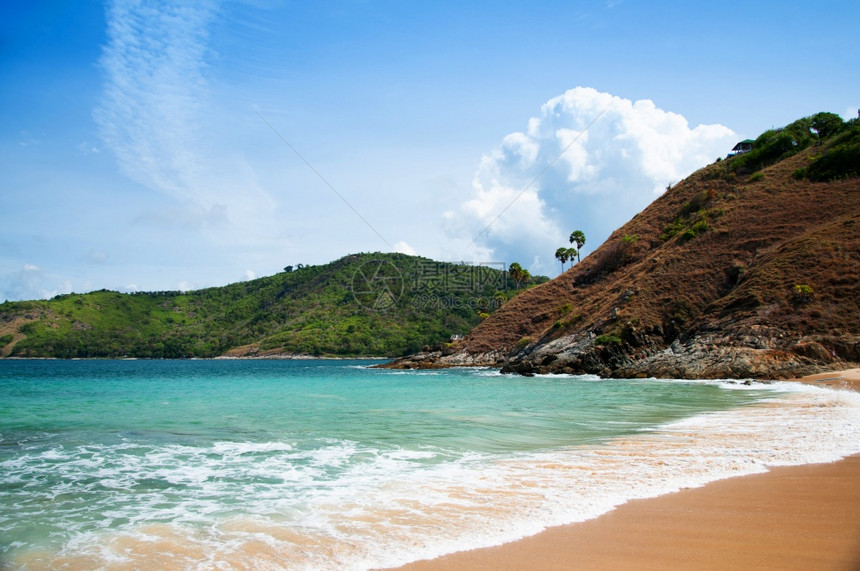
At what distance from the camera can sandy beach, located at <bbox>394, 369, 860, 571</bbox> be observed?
5.23m

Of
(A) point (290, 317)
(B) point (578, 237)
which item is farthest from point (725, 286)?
(A) point (290, 317)

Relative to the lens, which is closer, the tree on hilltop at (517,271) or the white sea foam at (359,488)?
the white sea foam at (359,488)

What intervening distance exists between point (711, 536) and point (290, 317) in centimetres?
15684

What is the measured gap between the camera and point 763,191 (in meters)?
56.2

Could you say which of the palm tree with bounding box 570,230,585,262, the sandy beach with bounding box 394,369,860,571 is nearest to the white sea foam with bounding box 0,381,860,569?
the sandy beach with bounding box 394,369,860,571

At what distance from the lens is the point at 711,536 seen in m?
5.90

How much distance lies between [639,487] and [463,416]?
11703mm

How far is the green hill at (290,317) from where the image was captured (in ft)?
449

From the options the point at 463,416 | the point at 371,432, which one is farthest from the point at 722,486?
the point at 463,416

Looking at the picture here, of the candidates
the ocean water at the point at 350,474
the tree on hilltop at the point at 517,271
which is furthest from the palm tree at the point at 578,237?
the ocean water at the point at 350,474

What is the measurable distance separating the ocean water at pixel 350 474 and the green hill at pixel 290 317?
353 feet

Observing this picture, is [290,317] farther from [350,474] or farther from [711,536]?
[711,536]

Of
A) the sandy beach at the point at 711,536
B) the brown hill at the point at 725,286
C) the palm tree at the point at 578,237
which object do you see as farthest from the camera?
the palm tree at the point at 578,237

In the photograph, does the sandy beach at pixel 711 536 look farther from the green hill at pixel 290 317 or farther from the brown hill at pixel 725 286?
the green hill at pixel 290 317
